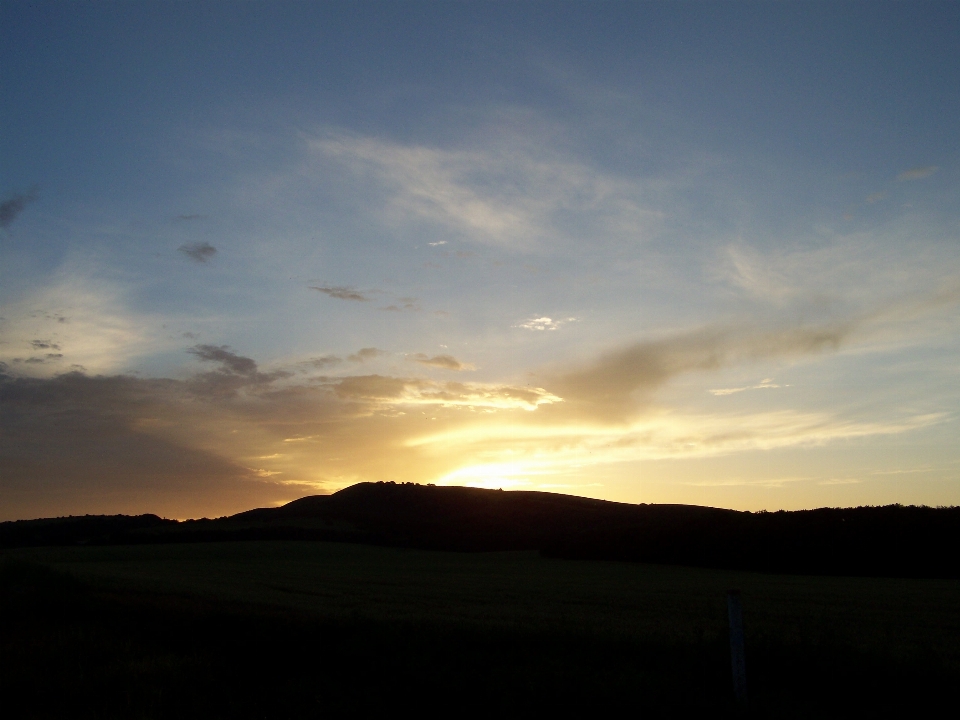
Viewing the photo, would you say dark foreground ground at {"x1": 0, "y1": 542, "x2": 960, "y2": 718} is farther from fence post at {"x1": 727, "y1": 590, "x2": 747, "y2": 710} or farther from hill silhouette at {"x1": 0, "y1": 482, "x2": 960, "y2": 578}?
hill silhouette at {"x1": 0, "y1": 482, "x2": 960, "y2": 578}

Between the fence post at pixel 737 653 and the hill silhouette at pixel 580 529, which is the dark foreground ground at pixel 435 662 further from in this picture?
the hill silhouette at pixel 580 529

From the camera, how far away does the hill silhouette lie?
33.9 meters

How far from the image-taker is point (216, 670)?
9508mm

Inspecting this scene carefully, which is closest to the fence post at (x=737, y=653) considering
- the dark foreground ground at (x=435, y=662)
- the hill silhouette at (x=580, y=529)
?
the dark foreground ground at (x=435, y=662)

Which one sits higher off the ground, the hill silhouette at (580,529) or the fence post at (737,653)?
the hill silhouette at (580,529)

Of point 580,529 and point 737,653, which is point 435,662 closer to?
point 737,653

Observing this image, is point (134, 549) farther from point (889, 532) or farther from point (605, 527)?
point (889, 532)

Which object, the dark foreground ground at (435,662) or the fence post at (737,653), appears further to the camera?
the dark foreground ground at (435,662)

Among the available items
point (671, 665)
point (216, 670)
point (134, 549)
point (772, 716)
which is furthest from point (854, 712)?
point (134, 549)

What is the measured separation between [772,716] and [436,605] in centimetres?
1315

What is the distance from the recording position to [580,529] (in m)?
63.9

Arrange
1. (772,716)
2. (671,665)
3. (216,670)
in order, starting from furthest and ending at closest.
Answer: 1. (216,670)
2. (671,665)
3. (772,716)

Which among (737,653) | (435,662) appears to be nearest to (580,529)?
(435,662)

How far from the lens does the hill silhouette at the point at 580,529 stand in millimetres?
33938
